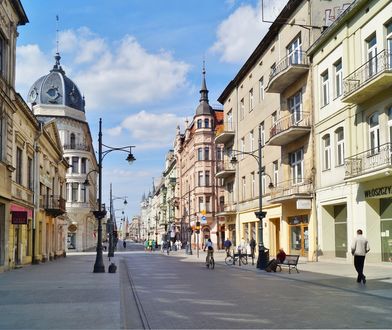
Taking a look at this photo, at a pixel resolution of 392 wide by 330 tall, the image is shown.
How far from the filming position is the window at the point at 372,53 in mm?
22748

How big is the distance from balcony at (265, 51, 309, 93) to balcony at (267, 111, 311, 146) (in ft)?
6.82

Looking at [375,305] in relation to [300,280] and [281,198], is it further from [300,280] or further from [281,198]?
[281,198]

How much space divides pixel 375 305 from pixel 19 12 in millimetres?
21961

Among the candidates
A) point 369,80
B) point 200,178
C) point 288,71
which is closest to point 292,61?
point 288,71

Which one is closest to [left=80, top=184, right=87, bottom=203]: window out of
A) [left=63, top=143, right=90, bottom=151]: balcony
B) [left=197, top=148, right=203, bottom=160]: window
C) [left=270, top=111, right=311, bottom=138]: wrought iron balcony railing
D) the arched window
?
[left=63, top=143, right=90, bottom=151]: balcony

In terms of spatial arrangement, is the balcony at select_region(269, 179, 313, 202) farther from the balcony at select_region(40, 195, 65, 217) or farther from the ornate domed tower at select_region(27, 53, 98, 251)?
the ornate domed tower at select_region(27, 53, 98, 251)

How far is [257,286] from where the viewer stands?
1708cm

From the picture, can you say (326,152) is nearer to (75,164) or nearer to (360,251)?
(360,251)

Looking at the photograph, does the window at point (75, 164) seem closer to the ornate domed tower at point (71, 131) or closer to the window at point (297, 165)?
the ornate domed tower at point (71, 131)

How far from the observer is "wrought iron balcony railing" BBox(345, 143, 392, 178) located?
21.2 metres

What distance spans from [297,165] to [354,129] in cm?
825

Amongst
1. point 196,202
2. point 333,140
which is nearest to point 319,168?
point 333,140

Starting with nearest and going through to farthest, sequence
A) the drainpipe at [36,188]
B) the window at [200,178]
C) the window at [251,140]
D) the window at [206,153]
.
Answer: the drainpipe at [36,188] < the window at [251,140] < the window at [200,178] < the window at [206,153]

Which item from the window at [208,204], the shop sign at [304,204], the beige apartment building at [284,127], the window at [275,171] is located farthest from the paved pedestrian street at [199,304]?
the window at [208,204]
